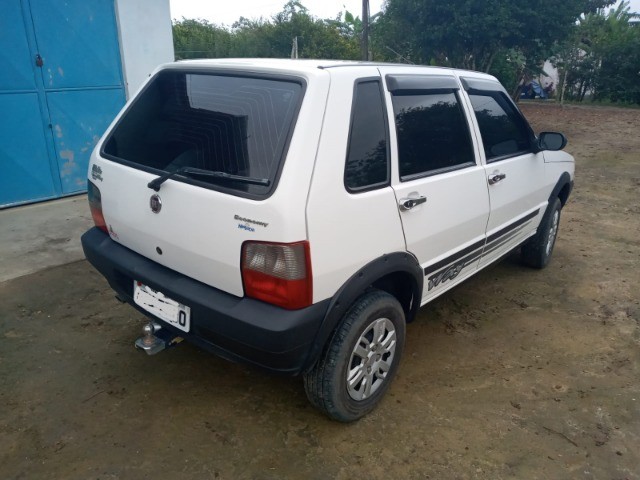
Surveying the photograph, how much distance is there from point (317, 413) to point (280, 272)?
103 centimetres

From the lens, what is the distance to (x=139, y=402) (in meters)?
2.61

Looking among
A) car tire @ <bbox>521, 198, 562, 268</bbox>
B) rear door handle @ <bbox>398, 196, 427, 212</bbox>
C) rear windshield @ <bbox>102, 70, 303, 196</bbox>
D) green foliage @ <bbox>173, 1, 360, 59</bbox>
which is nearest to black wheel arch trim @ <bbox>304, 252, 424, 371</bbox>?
rear door handle @ <bbox>398, 196, 427, 212</bbox>

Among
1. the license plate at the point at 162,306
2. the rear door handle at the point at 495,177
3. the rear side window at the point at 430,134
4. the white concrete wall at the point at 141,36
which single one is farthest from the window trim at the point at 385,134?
the white concrete wall at the point at 141,36

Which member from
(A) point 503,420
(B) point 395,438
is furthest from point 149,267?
(A) point 503,420

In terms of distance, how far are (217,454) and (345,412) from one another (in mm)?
645

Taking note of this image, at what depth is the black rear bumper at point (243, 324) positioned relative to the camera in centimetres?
198

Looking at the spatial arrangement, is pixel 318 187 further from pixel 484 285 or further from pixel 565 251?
pixel 565 251

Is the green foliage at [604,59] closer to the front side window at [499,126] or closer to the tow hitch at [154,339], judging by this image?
the front side window at [499,126]

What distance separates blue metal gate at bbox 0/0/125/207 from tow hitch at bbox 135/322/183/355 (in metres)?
4.19

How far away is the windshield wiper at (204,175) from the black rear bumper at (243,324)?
1.41 feet

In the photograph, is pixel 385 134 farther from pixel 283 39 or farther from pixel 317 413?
pixel 283 39

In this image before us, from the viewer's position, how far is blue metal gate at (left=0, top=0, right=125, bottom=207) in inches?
209

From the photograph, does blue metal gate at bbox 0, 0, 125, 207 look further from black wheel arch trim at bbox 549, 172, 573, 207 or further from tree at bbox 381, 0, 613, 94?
tree at bbox 381, 0, 613, 94

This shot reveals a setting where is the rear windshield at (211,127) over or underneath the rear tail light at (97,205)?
over
